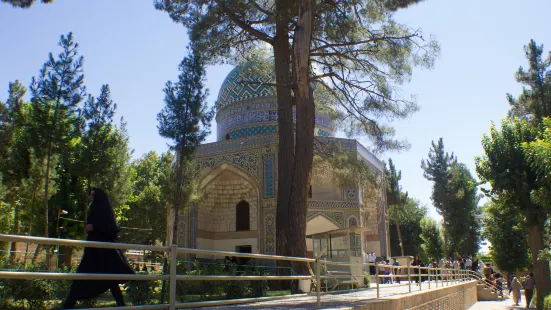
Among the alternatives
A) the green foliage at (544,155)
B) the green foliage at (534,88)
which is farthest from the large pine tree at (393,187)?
the green foliage at (544,155)

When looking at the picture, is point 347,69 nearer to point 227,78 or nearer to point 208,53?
point 208,53

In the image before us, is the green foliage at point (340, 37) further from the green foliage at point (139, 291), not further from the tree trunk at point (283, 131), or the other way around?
the green foliage at point (139, 291)

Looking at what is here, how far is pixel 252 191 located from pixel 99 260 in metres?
15.4

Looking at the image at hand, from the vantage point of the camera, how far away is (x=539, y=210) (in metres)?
13.9

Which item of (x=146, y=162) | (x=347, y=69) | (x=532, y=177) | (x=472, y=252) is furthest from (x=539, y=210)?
(x=146, y=162)

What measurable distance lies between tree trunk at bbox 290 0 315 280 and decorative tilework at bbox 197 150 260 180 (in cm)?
763

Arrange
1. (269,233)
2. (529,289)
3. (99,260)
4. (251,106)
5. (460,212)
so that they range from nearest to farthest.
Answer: (99,260) → (529,289) → (269,233) → (251,106) → (460,212)

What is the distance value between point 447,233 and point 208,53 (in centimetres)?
2531

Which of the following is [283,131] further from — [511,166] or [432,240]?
[432,240]

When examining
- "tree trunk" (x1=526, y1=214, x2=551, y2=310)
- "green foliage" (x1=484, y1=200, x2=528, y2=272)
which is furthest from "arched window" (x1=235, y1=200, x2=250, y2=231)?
"green foliage" (x1=484, y1=200, x2=528, y2=272)

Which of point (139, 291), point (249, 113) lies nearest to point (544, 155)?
point (139, 291)

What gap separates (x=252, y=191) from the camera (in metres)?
19.2

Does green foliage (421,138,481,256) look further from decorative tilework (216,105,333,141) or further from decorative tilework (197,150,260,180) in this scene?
decorative tilework (197,150,260,180)

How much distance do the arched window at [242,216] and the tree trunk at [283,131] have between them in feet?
31.3
